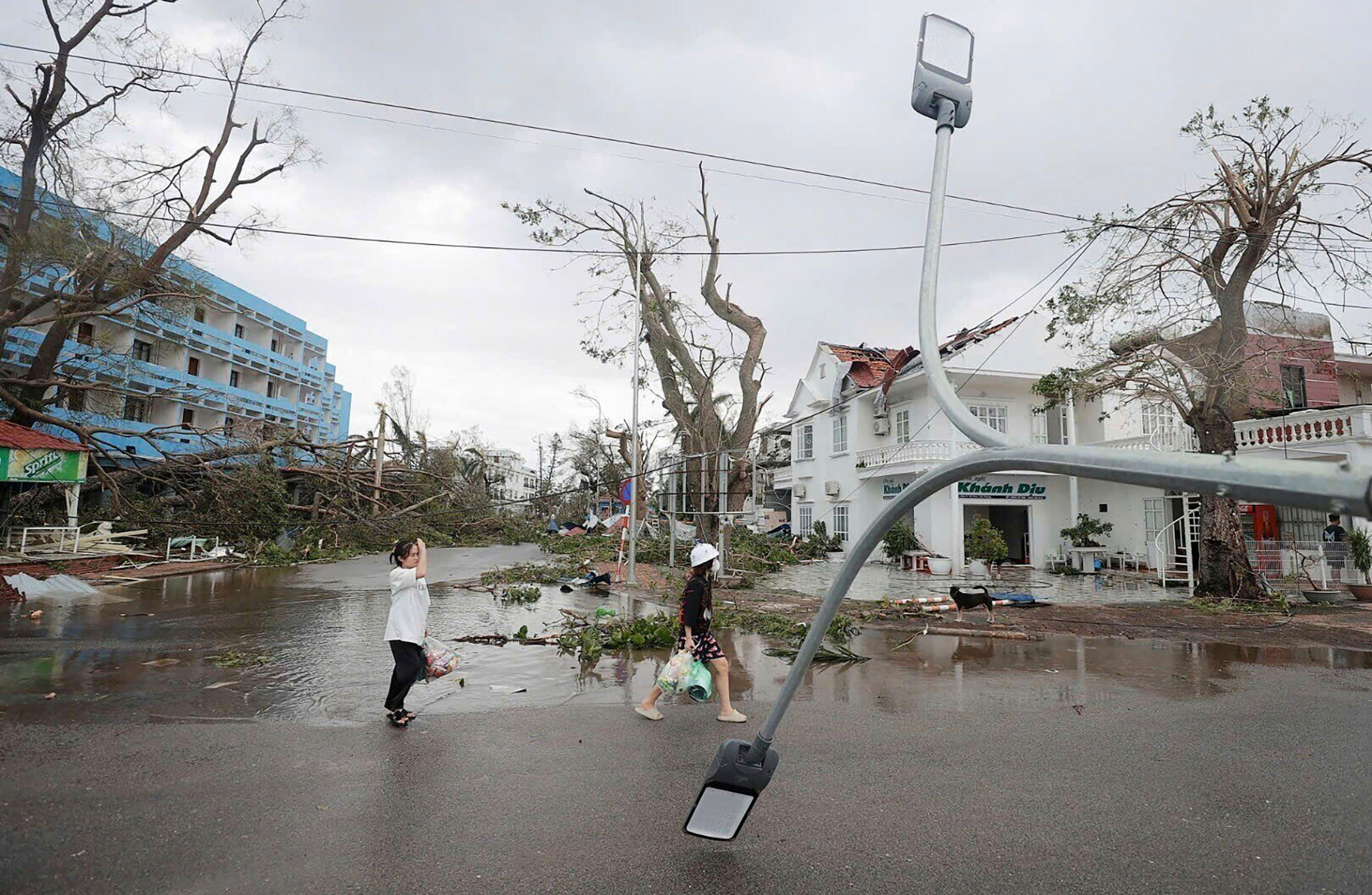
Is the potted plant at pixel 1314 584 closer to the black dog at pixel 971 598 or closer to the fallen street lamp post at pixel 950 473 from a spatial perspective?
the black dog at pixel 971 598

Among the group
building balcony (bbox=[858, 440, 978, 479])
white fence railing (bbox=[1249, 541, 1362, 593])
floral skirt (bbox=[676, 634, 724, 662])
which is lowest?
floral skirt (bbox=[676, 634, 724, 662])

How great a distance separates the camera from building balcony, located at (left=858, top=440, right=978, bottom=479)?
23609 millimetres

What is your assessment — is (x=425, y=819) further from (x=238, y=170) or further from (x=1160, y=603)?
(x=238, y=170)

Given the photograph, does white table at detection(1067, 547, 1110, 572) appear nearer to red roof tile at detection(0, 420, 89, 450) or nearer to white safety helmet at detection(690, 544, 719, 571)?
white safety helmet at detection(690, 544, 719, 571)

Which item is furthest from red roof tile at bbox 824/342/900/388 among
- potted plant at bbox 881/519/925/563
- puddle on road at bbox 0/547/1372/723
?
puddle on road at bbox 0/547/1372/723

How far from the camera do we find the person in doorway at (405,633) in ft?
20.0

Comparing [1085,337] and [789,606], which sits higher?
[1085,337]

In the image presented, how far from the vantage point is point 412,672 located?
6113 millimetres

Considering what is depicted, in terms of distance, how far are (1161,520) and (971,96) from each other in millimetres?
23041

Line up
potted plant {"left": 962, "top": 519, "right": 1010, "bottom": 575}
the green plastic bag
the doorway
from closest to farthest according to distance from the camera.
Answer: the green plastic bag, potted plant {"left": 962, "top": 519, "right": 1010, "bottom": 575}, the doorway

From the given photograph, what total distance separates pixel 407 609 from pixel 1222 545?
15.9m

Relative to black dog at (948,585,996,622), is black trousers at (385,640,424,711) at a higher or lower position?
lower

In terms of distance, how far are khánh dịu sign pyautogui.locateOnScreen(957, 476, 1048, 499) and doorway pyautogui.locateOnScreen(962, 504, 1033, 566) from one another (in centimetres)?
97

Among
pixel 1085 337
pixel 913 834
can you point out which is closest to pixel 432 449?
pixel 1085 337
